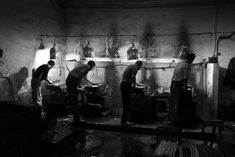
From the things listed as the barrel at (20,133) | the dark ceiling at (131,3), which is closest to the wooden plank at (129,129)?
the barrel at (20,133)

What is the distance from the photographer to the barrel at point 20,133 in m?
4.46

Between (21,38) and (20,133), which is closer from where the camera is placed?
(20,133)

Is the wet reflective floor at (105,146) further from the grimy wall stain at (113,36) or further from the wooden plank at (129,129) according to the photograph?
the grimy wall stain at (113,36)

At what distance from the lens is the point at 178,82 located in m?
8.18

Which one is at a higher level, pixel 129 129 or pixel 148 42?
pixel 148 42

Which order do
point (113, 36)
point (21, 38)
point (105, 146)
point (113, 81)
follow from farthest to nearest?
1. point (113, 81)
2. point (113, 36)
3. point (21, 38)
4. point (105, 146)

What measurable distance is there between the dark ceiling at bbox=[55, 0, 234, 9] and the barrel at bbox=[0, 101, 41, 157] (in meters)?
7.49

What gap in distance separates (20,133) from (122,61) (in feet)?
24.3

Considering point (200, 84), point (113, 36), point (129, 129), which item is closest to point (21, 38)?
point (113, 36)

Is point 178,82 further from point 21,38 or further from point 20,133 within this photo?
point 21,38

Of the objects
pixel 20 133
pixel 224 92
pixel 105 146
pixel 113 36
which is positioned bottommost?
pixel 105 146

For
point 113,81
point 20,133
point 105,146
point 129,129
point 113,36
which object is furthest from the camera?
point 113,81

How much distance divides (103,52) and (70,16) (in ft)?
8.50

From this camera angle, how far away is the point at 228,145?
3934mm
